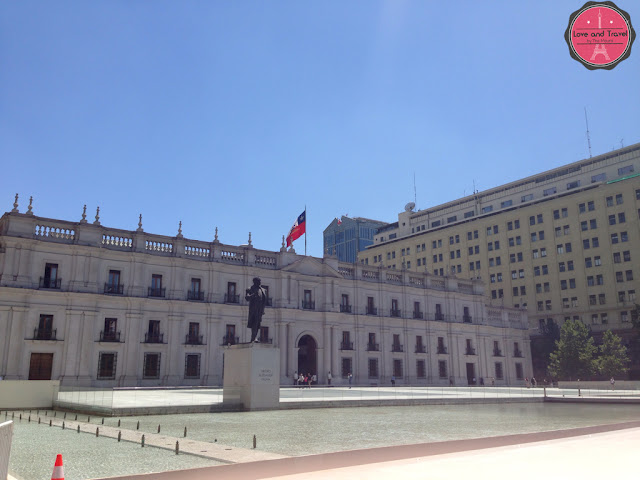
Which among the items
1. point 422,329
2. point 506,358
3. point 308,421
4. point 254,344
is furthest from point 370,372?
point 308,421

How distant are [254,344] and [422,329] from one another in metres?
38.6

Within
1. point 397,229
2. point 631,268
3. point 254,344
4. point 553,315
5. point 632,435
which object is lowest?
point 632,435

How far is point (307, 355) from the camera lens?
50906 millimetres

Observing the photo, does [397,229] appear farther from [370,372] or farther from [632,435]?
[632,435]

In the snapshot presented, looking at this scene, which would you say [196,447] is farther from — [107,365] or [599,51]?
[107,365]

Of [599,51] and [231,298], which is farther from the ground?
[599,51]

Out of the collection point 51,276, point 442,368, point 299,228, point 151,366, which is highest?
point 299,228

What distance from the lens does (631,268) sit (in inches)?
2502

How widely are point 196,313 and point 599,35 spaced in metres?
37.2

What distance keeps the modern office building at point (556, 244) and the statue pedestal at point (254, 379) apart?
37.7m

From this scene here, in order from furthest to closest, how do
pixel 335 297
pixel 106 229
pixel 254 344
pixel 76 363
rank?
pixel 335 297 → pixel 106 229 → pixel 76 363 → pixel 254 344

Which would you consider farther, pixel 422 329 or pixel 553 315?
pixel 553 315

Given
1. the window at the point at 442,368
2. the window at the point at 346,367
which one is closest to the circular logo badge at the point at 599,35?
the window at the point at 346,367

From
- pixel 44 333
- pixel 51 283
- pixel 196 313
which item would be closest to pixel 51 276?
pixel 51 283
